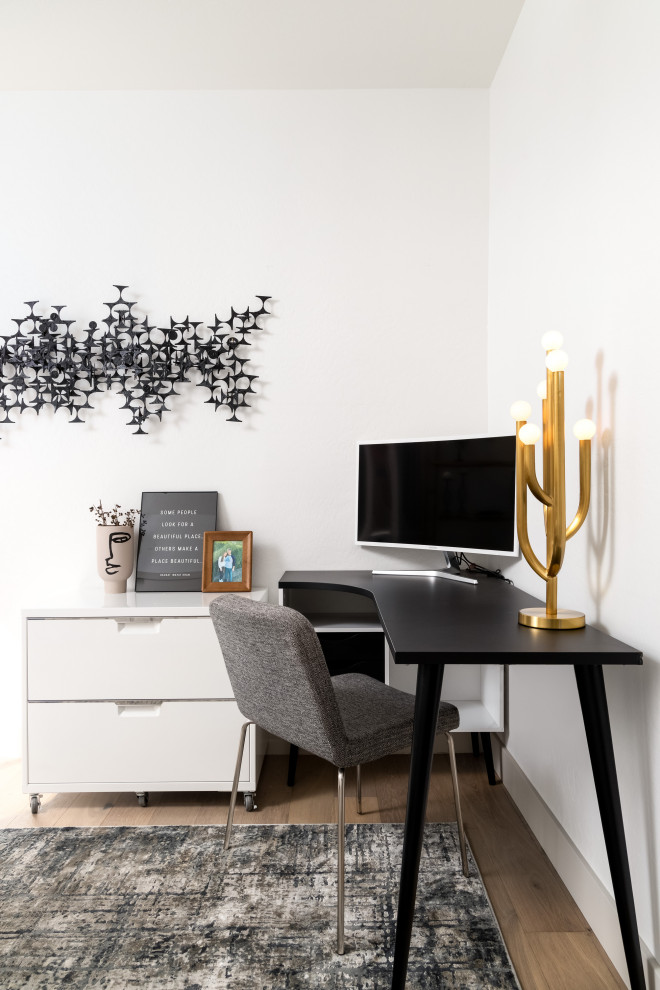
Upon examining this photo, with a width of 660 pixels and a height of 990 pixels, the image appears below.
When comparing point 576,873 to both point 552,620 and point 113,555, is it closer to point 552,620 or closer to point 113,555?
point 552,620

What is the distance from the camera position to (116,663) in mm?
2457

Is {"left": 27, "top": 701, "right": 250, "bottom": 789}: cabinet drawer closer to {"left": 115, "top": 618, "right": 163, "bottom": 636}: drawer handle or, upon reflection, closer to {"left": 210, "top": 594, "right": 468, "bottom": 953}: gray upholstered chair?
{"left": 115, "top": 618, "right": 163, "bottom": 636}: drawer handle

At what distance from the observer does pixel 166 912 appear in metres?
1.82

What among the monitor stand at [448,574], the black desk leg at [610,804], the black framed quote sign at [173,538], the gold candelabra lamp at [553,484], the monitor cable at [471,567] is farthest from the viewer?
the black framed quote sign at [173,538]

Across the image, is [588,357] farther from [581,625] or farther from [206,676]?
[206,676]

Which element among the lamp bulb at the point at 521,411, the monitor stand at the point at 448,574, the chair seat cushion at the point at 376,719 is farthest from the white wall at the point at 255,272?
the lamp bulb at the point at 521,411

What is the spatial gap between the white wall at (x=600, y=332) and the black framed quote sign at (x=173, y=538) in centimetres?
124

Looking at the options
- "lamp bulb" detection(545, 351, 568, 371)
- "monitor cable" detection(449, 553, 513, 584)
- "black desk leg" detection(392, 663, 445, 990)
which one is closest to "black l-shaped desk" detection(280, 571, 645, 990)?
"black desk leg" detection(392, 663, 445, 990)

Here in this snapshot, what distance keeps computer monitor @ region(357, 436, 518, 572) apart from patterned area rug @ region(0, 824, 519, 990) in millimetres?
961

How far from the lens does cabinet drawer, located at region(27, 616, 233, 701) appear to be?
2451 millimetres

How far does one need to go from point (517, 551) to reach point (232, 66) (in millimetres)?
2084

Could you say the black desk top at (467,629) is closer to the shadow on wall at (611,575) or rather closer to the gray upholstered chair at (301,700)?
the shadow on wall at (611,575)

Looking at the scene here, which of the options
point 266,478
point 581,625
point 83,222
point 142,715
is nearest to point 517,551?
point 581,625

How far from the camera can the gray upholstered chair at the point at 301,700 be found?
5.48ft
